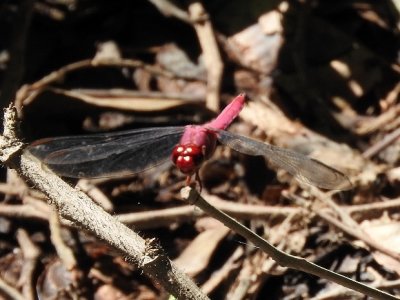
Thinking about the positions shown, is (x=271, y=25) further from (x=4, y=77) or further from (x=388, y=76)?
(x=4, y=77)

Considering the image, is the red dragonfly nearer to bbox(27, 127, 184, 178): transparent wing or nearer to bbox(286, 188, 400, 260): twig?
→ bbox(27, 127, 184, 178): transparent wing

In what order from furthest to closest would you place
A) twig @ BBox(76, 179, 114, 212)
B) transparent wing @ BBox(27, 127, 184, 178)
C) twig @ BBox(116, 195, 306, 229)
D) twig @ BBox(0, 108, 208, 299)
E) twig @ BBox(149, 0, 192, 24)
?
1. twig @ BBox(149, 0, 192, 24)
2. twig @ BBox(76, 179, 114, 212)
3. twig @ BBox(116, 195, 306, 229)
4. transparent wing @ BBox(27, 127, 184, 178)
5. twig @ BBox(0, 108, 208, 299)

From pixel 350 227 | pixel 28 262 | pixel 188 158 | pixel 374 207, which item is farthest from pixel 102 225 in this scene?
pixel 374 207

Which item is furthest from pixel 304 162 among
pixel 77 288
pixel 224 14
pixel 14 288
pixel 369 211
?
pixel 224 14

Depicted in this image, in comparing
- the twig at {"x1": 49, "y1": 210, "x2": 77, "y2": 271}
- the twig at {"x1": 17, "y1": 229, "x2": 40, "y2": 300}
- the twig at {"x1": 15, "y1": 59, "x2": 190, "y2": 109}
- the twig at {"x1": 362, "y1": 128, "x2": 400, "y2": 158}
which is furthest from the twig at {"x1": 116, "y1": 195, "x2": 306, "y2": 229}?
the twig at {"x1": 15, "y1": 59, "x2": 190, "y2": 109}

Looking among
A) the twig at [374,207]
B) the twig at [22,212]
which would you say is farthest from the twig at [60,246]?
the twig at [374,207]

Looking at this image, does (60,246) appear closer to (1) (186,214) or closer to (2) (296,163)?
(1) (186,214)

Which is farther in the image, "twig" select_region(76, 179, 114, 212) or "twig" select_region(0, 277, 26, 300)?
"twig" select_region(76, 179, 114, 212)
